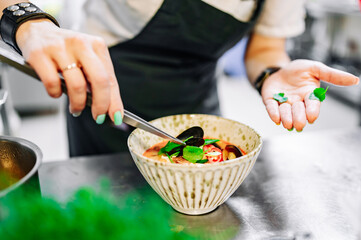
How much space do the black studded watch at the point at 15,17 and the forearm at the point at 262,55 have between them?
696 millimetres

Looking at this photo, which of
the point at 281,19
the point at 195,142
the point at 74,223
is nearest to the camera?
the point at 74,223

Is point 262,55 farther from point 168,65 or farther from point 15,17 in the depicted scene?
point 15,17

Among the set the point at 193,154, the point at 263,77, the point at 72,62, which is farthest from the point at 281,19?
the point at 72,62

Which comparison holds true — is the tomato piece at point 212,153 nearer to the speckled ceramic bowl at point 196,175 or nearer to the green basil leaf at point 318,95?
the speckled ceramic bowl at point 196,175

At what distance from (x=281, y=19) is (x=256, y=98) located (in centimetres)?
269

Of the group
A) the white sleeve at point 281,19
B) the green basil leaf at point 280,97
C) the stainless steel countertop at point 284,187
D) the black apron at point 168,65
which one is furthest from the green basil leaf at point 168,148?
the white sleeve at point 281,19

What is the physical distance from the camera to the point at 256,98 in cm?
382

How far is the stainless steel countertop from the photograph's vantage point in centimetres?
72

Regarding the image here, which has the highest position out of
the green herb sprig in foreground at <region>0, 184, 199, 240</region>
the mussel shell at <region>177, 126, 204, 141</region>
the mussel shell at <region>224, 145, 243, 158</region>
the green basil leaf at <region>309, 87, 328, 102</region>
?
the green herb sprig in foreground at <region>0, 184, 199, 240</region>

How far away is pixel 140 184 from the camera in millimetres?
885

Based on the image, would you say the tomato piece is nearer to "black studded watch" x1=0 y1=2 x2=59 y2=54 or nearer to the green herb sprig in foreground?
the green herb sprig in foreground

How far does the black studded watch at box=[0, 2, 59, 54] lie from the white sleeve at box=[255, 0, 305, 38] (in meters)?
0.74

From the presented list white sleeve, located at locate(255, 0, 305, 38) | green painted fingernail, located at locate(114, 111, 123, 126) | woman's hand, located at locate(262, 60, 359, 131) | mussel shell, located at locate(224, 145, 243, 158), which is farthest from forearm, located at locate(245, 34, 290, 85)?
green painted fingernail, located at locate(114, 111, 123, 126)

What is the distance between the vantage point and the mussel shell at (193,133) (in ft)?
2.76
